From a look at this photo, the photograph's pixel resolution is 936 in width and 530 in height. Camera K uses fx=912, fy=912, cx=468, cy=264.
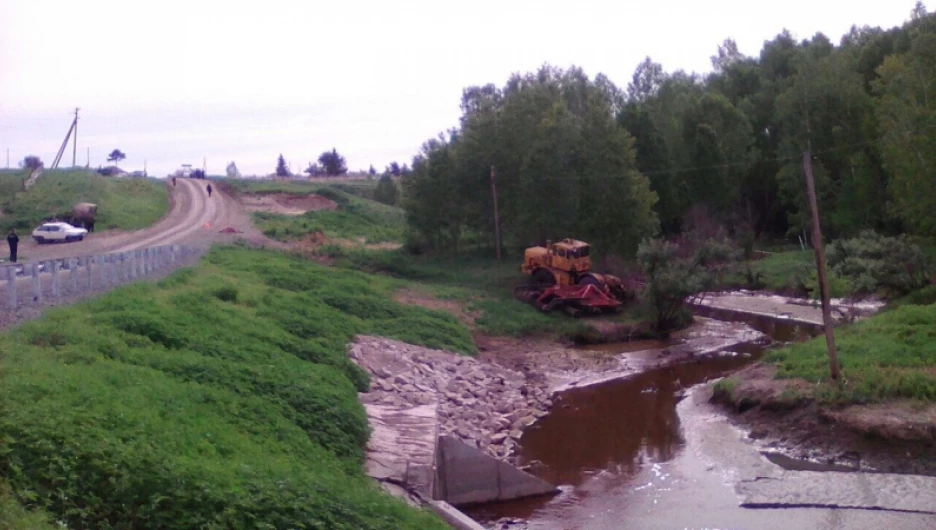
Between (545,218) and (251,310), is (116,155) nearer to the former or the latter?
(545,218)

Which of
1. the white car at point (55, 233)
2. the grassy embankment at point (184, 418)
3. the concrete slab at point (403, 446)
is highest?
the white car at point (55, 233)

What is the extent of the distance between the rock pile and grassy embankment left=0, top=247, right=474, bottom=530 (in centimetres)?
144

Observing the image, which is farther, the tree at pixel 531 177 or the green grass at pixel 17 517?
the tree at pixel 531 177

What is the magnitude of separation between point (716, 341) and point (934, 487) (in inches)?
783

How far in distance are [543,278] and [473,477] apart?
93.1ft

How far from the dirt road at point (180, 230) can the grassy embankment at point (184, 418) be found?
20.4 m

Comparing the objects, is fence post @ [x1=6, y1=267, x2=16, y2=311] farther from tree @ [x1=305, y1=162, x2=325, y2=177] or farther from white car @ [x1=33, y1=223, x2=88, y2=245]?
tree @ [x1=305, y1=162, x2=325, y2=177]

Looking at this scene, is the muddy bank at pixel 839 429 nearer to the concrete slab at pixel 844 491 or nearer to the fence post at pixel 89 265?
the concrete slab at pixel 844 491

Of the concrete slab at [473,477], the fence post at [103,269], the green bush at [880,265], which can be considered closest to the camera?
the concrete slab at [473,477]

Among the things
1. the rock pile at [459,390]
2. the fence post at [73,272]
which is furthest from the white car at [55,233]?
the fence post at [73,272]

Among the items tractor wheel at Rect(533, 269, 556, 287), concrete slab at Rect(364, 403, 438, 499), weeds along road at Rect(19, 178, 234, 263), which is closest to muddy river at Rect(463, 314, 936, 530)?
concrete slab at Rect(364, 403, 438, 499)

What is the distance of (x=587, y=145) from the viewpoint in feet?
167

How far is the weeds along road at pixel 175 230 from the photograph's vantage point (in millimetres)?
46566

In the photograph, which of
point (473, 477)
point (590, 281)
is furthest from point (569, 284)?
point (473, 477)
